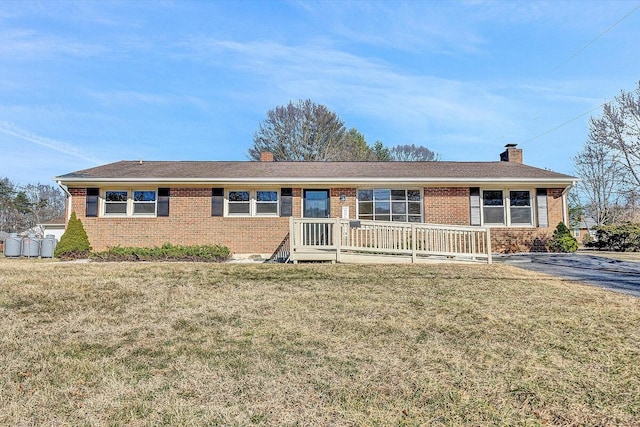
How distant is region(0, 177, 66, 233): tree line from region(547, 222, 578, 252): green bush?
39.5 metres

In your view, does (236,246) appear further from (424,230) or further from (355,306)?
(355,306)

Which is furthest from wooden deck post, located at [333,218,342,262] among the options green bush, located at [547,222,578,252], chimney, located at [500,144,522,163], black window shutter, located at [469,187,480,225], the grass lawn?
chimney, located at [500,144,522,163]

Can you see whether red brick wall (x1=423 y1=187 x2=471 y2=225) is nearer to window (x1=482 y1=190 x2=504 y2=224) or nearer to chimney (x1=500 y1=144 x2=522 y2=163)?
window (x1=482 y1=190 x2=504 y2=224)

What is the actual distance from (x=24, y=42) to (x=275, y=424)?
1333 centimetres

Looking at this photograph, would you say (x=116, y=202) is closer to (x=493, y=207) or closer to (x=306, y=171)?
(x=306, y=171)

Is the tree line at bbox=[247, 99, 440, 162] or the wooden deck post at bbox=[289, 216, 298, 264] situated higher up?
the tree line at bbox=[247, 99, 440, 162]

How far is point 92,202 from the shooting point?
1437cm

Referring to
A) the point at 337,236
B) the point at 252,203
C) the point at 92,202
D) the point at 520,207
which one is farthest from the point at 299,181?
the point at 520,207

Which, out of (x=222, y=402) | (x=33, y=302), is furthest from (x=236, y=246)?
(x=222, y=402)

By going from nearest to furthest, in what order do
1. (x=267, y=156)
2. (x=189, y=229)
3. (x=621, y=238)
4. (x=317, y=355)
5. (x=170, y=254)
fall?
(x=317, y=355)
(x=170, y=254)
(x=189, y=229)
(x=621, y=238)
(x=267, y=156)

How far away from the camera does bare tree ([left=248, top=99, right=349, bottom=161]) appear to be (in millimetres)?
31734

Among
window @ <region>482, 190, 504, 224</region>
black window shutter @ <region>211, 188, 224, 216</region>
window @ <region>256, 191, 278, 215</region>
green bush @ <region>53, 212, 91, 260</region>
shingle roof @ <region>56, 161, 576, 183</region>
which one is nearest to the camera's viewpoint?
green bush @ <region>53, 212, 91, 260</region>

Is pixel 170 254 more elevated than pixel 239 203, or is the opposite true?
pixel 239 203

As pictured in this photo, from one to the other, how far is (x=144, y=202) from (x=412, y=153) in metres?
34.8
